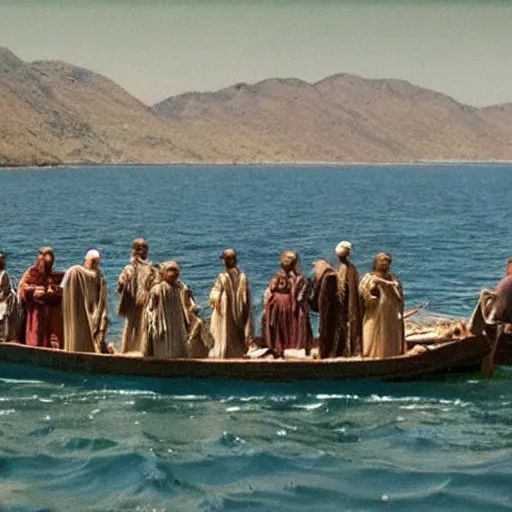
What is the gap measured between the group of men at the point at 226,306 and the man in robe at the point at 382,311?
0.05ft

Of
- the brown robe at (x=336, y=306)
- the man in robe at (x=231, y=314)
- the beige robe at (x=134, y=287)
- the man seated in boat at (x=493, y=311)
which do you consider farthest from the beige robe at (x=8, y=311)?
the man seated in boat at (x=493, y=311)

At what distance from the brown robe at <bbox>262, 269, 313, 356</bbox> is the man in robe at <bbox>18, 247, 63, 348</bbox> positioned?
3182 millimetres

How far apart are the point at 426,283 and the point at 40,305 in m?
20.2

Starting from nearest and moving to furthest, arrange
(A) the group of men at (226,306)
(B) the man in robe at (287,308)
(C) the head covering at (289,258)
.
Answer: (C) the head covering at (289,258) < (A) the group of men at (226,306) < (B) the man in robe at (287,308)

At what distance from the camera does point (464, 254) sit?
45531 mm

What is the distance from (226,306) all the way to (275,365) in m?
Result: 1.12

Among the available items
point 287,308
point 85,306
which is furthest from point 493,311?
point 85,306

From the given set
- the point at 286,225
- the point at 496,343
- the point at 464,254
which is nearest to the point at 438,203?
the point at 286,225

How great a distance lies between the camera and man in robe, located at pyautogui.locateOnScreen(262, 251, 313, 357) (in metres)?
16.5

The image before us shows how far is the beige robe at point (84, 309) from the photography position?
55.1ft

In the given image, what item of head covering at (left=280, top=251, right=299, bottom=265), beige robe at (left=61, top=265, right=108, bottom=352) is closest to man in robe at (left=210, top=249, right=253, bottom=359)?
head covering at (left=280, top=251, right=299, bottom=265)

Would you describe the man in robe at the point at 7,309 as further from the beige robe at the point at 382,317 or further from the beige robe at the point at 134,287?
the beige robe at the point at 382,317

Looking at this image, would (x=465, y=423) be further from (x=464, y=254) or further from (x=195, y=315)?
(x=464, y=254)

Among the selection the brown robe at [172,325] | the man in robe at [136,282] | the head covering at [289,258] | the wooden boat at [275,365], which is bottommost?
the wooden boat at [275,365]
